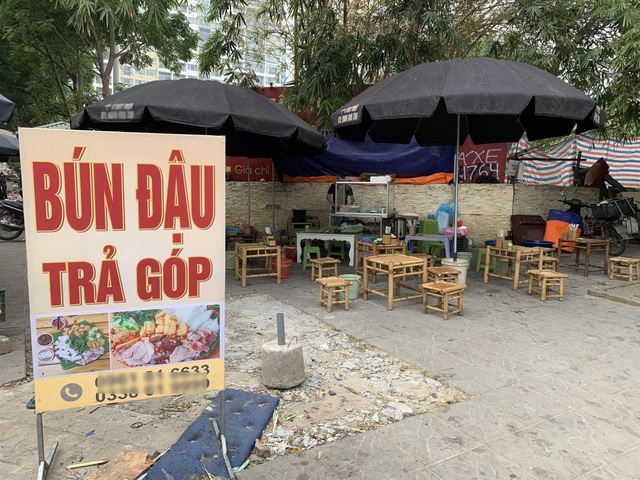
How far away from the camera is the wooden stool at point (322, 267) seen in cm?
709

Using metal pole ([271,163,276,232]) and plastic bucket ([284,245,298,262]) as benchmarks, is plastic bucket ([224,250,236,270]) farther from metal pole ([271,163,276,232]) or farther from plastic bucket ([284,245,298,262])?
metal pole ([271,163,276,232])

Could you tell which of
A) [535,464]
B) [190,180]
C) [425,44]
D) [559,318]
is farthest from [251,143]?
[535,464]

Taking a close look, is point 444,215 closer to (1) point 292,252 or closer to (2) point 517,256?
(2) point 517,256

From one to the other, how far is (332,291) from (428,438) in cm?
299

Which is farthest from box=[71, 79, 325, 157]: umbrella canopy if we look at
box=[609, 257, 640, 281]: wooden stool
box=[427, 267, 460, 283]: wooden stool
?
box=[609, 257, 640, 281]: wooden stool

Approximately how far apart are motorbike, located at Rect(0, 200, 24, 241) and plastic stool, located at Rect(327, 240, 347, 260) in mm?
9011

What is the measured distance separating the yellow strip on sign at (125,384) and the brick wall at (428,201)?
30.2 feet

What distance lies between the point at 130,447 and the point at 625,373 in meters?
4.07

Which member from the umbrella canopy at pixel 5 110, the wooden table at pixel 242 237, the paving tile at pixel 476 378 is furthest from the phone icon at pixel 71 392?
the wooden table at pixel 242 237

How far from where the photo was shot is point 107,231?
2320 mm

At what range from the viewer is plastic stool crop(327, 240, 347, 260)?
31.4 ft

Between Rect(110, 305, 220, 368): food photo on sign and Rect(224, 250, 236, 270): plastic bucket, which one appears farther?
Rect(224, 250, 236, 270): plastic bucket

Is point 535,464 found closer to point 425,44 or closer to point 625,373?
point 625,373

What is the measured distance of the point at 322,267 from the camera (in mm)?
7594
